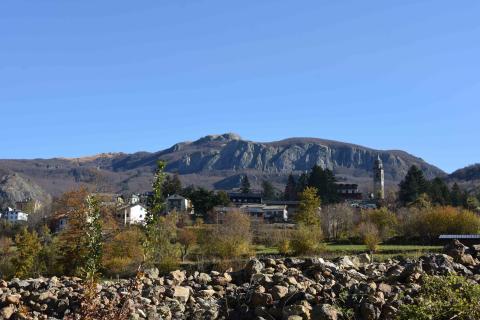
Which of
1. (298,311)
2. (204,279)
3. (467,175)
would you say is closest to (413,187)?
(204,279)

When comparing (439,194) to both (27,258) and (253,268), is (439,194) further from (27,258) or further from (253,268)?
(253,268)

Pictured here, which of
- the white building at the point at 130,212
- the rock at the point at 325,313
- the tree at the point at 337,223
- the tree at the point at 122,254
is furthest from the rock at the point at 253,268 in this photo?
the white building at the point at 130,212

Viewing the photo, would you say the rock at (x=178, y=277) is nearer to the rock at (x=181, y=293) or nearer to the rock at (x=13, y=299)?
the rock at (x=181, y=293)

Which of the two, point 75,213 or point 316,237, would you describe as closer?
point 75,213

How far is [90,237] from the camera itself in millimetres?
7414

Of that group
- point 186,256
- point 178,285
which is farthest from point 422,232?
point 178,285

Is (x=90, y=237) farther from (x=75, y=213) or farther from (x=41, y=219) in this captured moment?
(x=41, y=219)

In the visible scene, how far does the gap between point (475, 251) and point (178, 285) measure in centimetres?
1026

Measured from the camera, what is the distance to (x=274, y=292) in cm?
1573

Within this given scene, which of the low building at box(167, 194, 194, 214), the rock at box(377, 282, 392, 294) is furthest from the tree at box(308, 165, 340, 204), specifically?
the rock at box(377, 282, 392, 294)

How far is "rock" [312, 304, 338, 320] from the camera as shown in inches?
533

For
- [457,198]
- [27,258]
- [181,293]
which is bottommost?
[27,258]

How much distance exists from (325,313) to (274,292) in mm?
2382

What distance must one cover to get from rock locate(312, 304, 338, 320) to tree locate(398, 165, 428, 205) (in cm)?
6391
